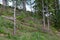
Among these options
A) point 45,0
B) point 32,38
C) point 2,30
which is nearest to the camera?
point 32,38

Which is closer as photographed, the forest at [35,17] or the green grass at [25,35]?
the green grass at [25,35]

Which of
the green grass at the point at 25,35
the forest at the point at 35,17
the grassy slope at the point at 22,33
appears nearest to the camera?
the green grass at the point at 25,35

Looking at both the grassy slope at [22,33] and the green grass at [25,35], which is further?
the grassy slope at [22,33]

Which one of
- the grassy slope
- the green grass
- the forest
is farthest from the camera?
the forest

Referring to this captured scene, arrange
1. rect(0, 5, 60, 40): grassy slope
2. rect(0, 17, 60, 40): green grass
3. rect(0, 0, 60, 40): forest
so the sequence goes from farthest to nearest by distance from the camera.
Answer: rect(0, 0, 60, 40): forest, rect(0, 5, 60, 40): grassy slope, rect(0, 17, 60, 40): green grass

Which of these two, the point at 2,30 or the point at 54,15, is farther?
the point at 54,15

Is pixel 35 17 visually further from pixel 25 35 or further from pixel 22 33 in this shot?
pixel 25 35

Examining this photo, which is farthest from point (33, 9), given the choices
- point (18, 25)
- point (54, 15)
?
point (18, 25)

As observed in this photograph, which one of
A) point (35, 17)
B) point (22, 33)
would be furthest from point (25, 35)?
point (35, 17)

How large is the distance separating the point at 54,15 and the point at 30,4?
4.01 meters

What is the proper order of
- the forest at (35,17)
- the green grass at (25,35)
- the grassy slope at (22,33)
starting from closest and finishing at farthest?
the green grass at (25,35) < the grassy slope at (22,33) < the forest at (35,17)

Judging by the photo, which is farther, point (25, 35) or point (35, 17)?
point (35, 17)

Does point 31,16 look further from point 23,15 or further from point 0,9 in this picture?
point 0,9

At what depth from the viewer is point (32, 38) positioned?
13.2 metres
